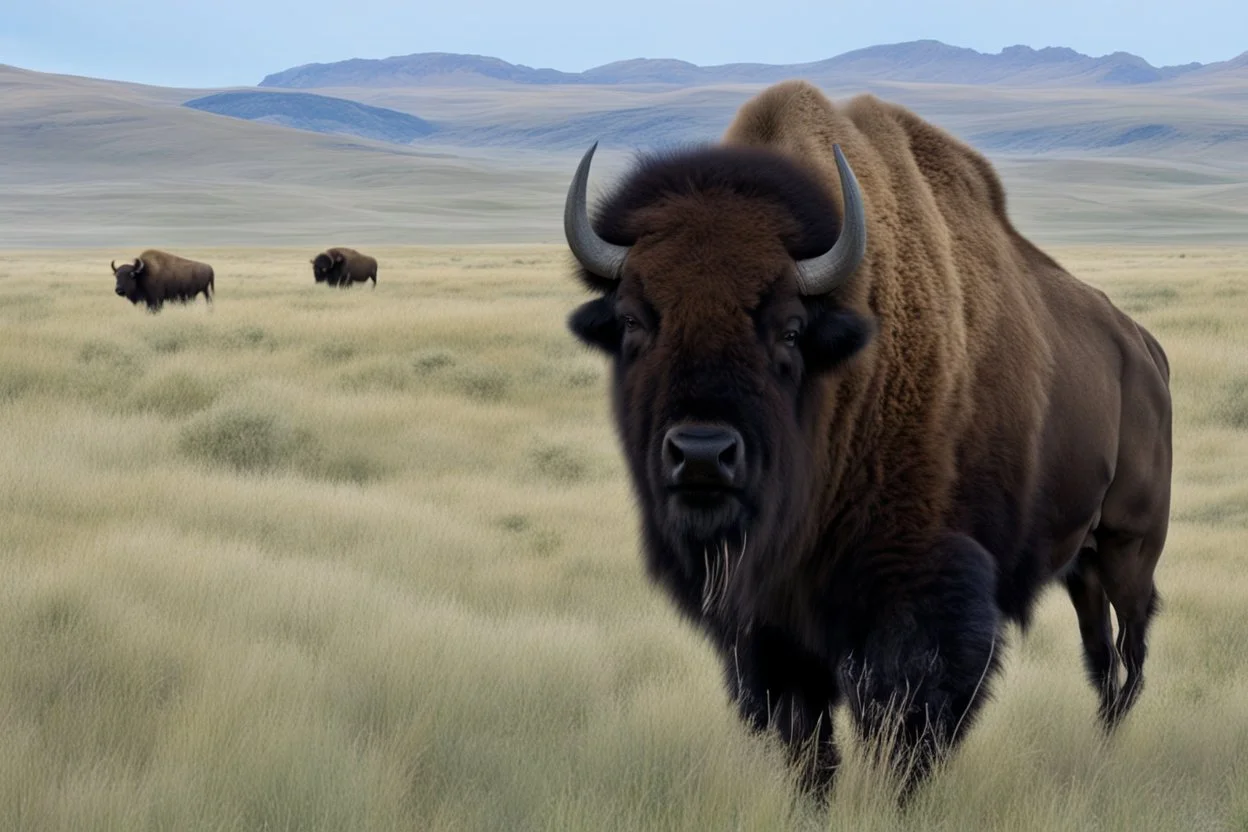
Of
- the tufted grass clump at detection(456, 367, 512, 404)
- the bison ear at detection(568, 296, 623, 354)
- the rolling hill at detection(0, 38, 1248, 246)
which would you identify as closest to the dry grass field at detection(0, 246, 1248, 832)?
the tufted grass clump at detection(456, 367, 512, 404)

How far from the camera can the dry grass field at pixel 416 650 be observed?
12.1ft

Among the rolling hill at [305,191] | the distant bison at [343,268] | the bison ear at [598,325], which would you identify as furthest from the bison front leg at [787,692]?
the rolling hill at [305,191]

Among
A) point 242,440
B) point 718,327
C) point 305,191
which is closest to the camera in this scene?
point 718,327

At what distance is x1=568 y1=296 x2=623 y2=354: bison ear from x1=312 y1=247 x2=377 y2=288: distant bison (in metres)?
29.7

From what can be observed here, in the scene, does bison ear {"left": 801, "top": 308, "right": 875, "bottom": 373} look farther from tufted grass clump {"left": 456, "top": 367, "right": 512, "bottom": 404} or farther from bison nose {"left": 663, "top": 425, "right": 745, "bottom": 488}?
tufted grass clump {"left": 456, "top": 367, "right": 512, "bottom": 404}

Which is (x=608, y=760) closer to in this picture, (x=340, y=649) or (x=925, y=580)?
(x=925, y=580)

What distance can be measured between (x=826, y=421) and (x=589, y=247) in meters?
0.86

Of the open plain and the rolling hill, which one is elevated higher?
the open plain

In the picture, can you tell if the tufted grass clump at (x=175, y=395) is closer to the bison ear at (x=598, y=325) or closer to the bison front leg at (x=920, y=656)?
the bison ear at (x=598, y=325)

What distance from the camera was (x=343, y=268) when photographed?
109 feet

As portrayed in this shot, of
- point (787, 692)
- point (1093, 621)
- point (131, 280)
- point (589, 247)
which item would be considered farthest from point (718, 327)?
point (131, 280)

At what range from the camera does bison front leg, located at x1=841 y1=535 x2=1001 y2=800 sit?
12.4 feet

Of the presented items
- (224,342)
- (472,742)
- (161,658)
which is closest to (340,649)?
(161,658)

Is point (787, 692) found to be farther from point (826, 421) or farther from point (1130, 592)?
point (1130, 592)
